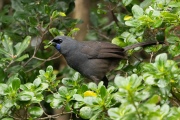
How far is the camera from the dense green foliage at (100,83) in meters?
2.60

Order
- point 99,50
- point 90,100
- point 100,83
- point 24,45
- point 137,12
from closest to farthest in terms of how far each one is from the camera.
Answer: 1. point 90,100
2. point 100,83
3. point 137,12
4. point 24,45
5. point 99,50

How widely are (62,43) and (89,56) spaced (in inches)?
12.5

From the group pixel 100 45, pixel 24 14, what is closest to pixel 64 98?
pixel 100 45

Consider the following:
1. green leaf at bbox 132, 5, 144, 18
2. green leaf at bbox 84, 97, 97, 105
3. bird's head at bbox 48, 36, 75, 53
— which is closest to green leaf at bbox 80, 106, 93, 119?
green leaf at bbox 84, 97, 97, 105

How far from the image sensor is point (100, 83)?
10.5ft

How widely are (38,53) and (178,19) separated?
2.07 metres

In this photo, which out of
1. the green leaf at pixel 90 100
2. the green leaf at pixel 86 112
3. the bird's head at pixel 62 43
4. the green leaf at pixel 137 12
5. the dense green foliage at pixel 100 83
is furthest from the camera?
the bird's head at pixel 62 43

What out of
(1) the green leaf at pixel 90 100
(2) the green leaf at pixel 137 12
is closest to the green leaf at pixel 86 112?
(1) the green leaf at pixel 90 100

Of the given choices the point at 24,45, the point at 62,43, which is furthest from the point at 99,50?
the point at 24,45

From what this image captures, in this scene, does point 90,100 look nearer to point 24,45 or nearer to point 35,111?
point 35,111

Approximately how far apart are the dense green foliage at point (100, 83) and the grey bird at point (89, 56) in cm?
12

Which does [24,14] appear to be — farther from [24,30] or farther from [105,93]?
[105,93]

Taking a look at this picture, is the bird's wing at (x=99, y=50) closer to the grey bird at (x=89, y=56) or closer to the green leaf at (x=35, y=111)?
the grey bird at (x=89, y=56)

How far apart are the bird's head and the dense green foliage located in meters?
0.10
